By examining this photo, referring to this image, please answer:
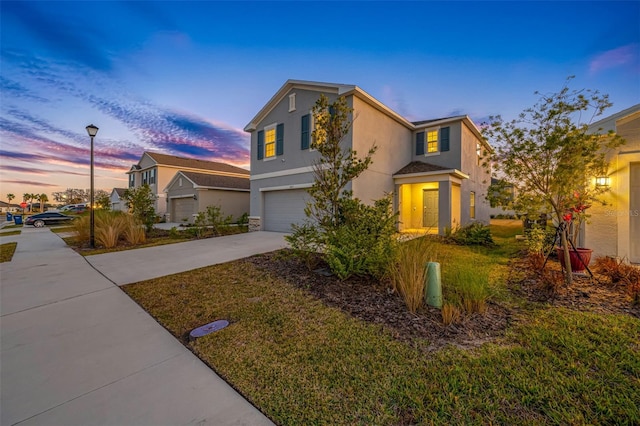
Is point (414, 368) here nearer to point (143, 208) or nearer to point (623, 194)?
point (623, 194)

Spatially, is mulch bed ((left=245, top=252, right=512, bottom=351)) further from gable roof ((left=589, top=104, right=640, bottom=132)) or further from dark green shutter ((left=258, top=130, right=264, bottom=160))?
dark green shutter ((left=258, top=130, right=264, bottom=160))

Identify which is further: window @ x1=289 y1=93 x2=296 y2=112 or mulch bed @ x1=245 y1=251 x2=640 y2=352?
window @ x1=289 y1=93 x2=296 y2=112

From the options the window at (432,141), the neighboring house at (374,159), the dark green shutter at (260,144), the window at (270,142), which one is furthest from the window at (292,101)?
the window at (432,141)

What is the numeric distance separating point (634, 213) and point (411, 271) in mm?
5934

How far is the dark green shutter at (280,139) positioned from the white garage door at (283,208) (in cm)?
213

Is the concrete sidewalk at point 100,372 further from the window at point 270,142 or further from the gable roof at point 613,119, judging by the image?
the window at point 270,142

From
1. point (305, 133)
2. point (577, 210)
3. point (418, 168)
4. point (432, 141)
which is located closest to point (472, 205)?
point (432, 141)

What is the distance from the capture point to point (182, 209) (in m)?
20.6

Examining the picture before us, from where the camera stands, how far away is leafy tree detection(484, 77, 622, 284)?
4.41 metres

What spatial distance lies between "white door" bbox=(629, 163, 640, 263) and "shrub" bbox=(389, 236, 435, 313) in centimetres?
480

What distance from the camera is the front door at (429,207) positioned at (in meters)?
13.7

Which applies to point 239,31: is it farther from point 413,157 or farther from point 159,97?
point 413,157

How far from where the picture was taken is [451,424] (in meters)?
1.83

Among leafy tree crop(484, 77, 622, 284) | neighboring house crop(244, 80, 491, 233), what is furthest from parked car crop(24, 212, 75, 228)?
leafy tree crop(484, 77, 622, 284)
